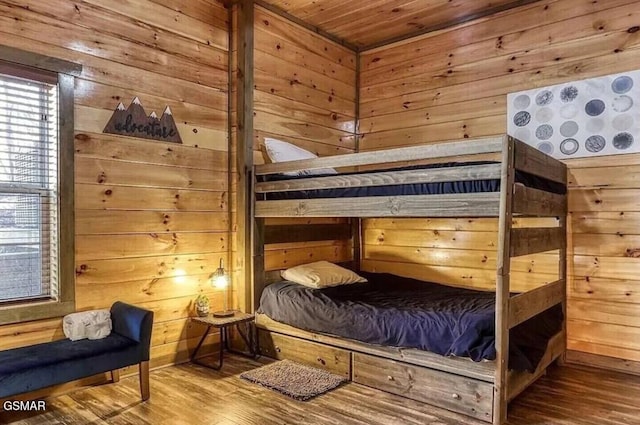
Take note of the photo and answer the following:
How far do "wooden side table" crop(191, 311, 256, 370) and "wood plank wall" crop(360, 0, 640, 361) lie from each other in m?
1.51

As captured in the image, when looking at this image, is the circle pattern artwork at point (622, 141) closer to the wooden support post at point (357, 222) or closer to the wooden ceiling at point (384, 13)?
the wooden ceiling at point (384, 13)

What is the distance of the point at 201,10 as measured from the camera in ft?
11.3

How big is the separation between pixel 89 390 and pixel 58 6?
231cm

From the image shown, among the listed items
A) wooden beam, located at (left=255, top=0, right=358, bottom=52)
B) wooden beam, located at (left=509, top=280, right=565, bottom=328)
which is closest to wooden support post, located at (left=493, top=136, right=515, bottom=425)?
wooden beam, located at (left=509, top=280, right=565, bottom=328)

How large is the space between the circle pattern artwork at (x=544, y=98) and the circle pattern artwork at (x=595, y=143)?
42cm

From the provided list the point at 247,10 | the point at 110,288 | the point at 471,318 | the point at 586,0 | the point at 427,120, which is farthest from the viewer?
the point at 427,120

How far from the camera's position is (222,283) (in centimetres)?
352

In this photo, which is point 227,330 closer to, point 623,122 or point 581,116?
point 581,116

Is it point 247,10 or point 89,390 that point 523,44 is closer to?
point 247,10

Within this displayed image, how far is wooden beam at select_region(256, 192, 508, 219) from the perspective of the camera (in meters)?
2.39

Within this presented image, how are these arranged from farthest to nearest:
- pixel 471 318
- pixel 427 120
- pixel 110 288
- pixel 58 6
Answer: pixel 427 120 < pixel 110 288 < pixel 58 6 < pixel 471 318

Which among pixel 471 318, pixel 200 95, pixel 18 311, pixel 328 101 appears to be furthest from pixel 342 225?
pixel 18 311

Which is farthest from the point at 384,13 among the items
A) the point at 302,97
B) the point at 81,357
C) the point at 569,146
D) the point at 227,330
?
the point at 81,357

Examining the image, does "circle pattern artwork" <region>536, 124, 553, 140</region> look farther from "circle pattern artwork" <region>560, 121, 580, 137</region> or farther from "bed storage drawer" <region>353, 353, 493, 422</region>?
"bed storage drawer" <region>353, 353, 493, 422</region>
